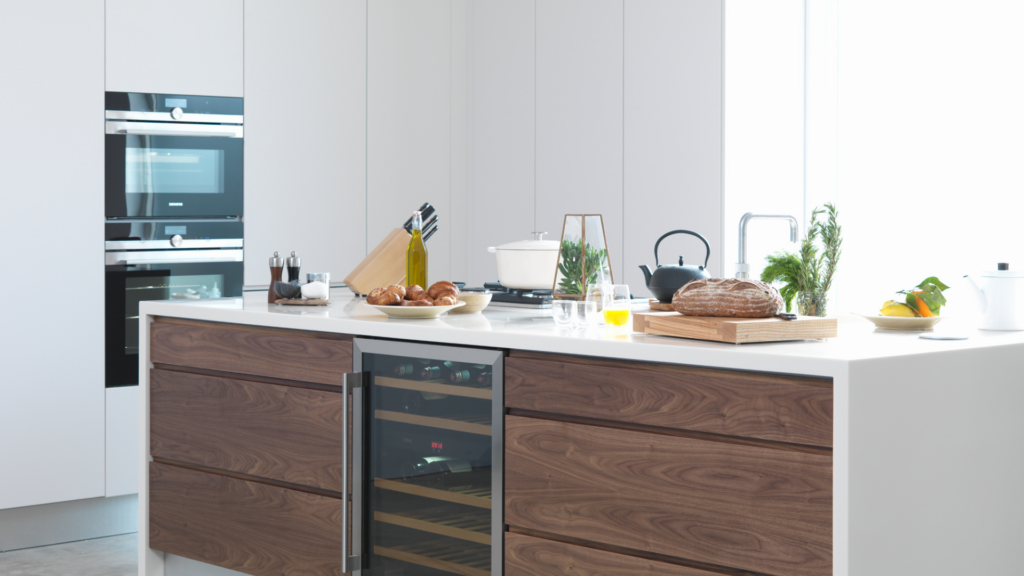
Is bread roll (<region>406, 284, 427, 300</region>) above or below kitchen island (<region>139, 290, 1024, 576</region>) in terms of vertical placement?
above

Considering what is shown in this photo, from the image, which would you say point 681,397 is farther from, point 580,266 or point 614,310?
point 580,266

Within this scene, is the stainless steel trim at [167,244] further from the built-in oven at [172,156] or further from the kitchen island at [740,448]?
the kitchen island at [740,448]

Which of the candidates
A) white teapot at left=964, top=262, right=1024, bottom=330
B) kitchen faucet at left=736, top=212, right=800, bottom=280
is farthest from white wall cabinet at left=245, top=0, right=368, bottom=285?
white teapot at left=964, top=262, right=1024, bottom=330

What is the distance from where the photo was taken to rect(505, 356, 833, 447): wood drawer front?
163 cm

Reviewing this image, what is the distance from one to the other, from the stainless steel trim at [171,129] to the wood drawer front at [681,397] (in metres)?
2.50

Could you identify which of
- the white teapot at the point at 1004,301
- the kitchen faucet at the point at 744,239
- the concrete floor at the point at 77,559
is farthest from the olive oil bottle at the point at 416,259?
the concrete floor at the point at 77,559

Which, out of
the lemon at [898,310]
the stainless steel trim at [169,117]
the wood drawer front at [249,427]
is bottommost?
the wood drawer front at [249,427]

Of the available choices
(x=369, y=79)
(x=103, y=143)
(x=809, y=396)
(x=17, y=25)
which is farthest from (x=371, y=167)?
(x=809, y=396)

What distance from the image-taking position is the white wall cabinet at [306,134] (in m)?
4.27

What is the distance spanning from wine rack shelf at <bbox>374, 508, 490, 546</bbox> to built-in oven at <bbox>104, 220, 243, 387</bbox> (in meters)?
1.90

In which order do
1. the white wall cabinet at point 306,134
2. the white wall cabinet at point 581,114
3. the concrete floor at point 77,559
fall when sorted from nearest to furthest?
the concrete floor at point 77,559 → the white wall cabinet at point 306,134 → the white wall cabinet at point 581,114

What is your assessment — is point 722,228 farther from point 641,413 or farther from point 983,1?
point 641,413

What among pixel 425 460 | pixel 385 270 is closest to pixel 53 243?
pixel 385 270

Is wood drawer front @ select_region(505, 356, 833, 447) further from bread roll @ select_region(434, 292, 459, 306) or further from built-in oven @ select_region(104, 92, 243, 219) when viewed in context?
built-in oven @ select_region(104, 92, 243, 219)
